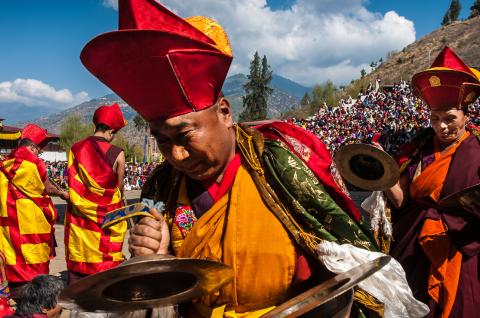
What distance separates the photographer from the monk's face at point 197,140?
5.24 feet

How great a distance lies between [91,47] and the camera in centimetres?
145

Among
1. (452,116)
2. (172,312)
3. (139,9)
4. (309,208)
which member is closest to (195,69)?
(139,9)

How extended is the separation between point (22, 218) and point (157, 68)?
4565mm

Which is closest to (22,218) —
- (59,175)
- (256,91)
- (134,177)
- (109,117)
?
(109,117)

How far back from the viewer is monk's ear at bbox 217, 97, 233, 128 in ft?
5.81

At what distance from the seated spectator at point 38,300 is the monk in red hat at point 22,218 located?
1.50 m

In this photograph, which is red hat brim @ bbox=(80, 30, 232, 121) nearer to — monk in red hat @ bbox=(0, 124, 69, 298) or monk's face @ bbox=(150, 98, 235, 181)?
monk's face @ bbox=(150, 98, 235, 181)

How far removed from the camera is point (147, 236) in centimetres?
156

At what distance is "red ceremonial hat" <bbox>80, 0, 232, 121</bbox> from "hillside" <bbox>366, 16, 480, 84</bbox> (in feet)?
128

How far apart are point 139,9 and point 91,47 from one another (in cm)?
19

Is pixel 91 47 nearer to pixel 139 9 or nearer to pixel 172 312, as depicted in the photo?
pixel 139 9

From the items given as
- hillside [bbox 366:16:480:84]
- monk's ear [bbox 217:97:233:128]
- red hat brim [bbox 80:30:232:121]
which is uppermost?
hillside [bbox 366:16:480:84]

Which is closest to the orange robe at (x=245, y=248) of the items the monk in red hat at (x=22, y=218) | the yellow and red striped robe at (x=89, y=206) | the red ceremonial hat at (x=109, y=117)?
the yellow and red striped robe at (x=89, y=206)

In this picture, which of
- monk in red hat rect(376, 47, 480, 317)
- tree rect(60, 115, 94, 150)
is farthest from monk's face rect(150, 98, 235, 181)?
tree rect(60, 115, 94, 150)
